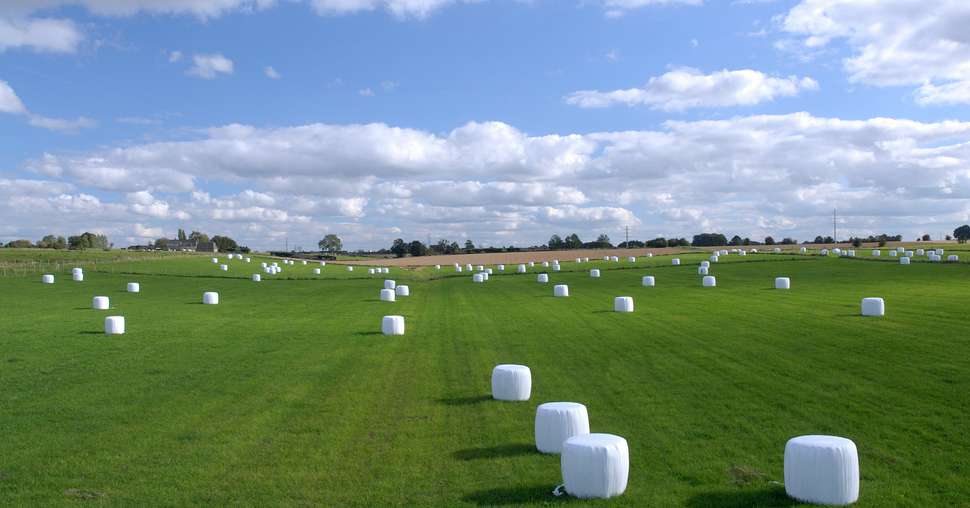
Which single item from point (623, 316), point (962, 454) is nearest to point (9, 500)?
point (962, 454)

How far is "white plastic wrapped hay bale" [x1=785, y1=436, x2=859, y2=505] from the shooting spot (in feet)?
30.7

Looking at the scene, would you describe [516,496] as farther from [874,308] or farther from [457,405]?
[874,308]

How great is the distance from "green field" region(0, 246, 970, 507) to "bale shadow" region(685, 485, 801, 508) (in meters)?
0.04

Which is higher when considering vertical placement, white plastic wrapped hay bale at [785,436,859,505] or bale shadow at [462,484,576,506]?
white plastic wrapped hay bale at [785,436,859,505]

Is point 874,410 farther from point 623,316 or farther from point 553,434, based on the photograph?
point 623,316

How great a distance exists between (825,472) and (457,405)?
25.8 feet

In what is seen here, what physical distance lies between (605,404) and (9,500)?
33.1ft

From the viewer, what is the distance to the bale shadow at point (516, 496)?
9711 mm

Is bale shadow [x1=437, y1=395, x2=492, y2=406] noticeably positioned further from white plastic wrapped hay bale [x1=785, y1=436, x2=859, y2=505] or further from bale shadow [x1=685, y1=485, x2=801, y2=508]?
white plastic wrapped hay bale [x1=785, y1=436, x2=859, y2=505]

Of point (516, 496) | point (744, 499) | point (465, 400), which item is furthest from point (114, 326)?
point (744, 499)

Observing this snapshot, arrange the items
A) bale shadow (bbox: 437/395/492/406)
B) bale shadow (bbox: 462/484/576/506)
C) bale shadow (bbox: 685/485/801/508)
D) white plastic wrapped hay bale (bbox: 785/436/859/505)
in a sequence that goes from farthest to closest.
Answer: bale shadow (bbox: 437/395/492/406), bale shadow (bbox: 462/484/576/506), bale shadow (bbox: 685/485/801/508), white plastic wrapped hay bale (bbox: 785/436/859/505)

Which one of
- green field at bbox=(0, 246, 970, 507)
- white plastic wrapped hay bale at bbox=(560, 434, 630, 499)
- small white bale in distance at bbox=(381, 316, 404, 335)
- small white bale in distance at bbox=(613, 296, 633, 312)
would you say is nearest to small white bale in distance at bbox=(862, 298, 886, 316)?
green field at bbox=(0, 246, 970, 507)

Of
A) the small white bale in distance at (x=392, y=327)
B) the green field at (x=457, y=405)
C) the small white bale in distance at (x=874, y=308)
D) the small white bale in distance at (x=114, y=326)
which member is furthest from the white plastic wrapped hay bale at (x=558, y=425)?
the small white bale in distance at (x=874, y=308)

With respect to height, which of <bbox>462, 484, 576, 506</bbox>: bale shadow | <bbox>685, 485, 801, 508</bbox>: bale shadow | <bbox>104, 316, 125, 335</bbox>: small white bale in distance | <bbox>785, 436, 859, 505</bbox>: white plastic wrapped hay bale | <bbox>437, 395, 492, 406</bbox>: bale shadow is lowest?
<bbox>685, 485, 801, 508</bbox>: bale shadow
